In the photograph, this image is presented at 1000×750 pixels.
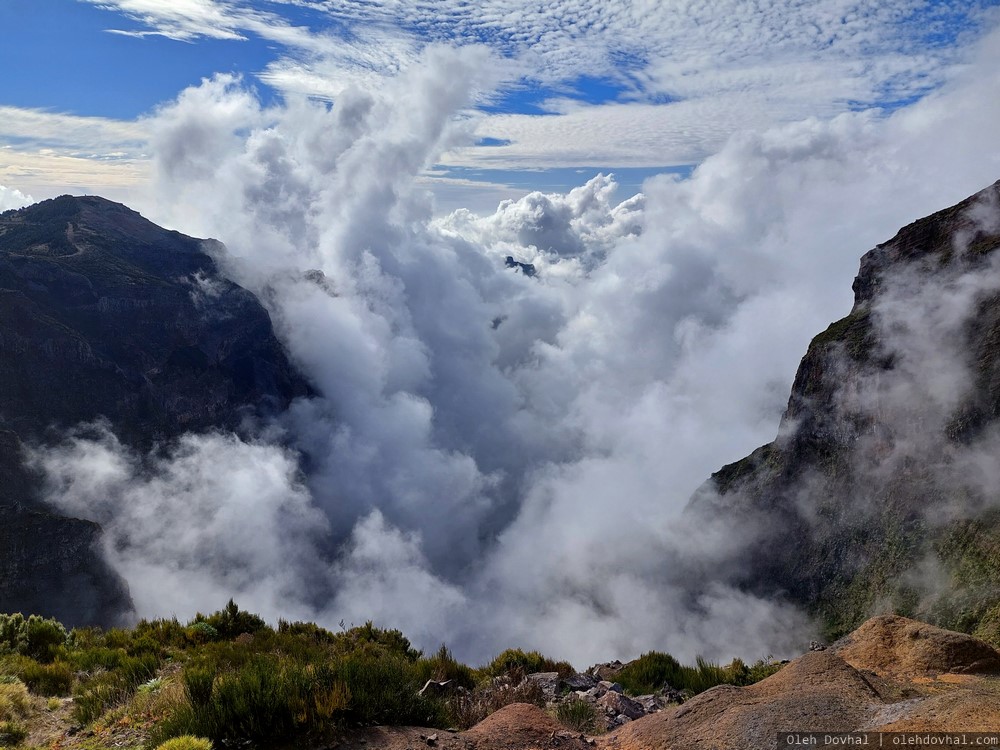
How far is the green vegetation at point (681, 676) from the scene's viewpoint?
18.3m

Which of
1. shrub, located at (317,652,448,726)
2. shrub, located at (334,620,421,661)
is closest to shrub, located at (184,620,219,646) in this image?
shrub, located at (334,620,421,661)

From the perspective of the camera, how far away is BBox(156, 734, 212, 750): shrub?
9.09m

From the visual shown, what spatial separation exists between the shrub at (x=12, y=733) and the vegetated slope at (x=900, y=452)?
8923 centimetres

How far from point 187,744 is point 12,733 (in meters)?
5.46

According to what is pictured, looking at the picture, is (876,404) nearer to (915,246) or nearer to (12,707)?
(915,246)

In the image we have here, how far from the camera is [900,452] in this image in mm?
121625

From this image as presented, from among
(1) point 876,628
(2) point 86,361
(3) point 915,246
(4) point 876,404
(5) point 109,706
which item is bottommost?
(1) point 876,628

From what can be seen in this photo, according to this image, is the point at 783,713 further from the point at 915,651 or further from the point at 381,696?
the point at 381,696

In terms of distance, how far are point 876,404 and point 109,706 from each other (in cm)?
14888

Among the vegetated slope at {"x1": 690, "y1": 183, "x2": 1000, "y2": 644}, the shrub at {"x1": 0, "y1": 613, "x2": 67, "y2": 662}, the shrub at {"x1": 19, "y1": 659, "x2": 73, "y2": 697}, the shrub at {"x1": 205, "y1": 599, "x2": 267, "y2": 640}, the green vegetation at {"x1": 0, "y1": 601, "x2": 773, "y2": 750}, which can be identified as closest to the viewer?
the green vegetation at {"x1": 0, "y1": 601, "x2": 773, "y2": 750}

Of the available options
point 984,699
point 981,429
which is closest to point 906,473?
point 981,429

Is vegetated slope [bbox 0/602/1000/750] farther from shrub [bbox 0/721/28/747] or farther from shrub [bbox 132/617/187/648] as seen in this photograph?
shrub [bbox 132/617/187/648]

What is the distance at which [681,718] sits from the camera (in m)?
11.2

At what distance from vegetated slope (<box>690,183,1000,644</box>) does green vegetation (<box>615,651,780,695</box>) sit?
71747 mm
